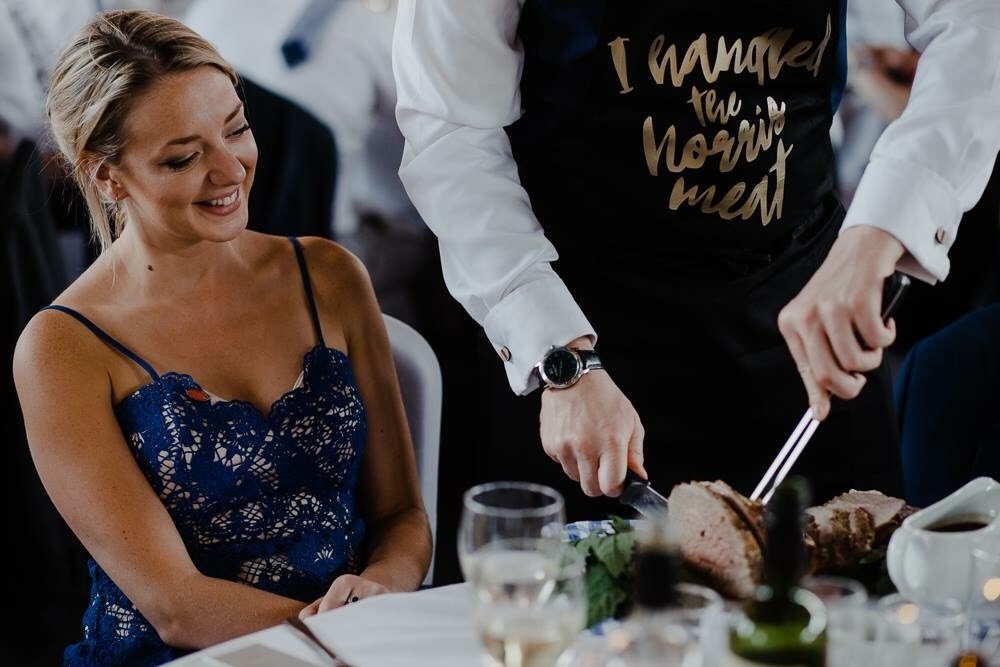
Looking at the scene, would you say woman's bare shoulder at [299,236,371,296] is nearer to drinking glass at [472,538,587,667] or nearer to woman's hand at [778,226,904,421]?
woman's hand at [778,226,904,421]

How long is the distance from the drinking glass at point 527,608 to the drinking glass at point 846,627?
20 centimetres

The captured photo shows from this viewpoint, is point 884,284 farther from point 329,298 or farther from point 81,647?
point 81,647

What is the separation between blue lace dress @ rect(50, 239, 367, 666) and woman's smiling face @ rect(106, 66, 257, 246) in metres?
0.19

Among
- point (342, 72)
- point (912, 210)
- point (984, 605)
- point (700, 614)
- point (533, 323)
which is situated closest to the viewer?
point (700, 614)

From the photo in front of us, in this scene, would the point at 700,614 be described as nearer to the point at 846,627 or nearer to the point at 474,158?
the point at 846,627

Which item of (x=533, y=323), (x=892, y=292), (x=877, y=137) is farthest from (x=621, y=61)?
(x=877, y=137)

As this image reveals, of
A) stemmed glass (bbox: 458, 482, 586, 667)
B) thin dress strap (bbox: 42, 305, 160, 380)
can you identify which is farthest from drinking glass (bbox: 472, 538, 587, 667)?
thin dress strap (bbox: 42, 305, 160, 380)

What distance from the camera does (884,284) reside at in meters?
1.39

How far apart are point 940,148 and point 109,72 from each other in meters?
1.12

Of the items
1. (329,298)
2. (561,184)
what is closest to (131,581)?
(329,298)

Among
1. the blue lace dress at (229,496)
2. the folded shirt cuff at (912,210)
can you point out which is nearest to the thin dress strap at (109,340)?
the blue lace dress at (229,496)

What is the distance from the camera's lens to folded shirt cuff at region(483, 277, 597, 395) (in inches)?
61.6

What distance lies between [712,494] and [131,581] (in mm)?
829

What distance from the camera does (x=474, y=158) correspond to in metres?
1.69
